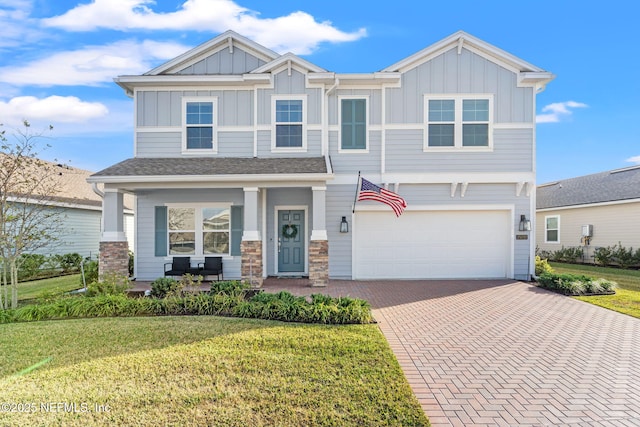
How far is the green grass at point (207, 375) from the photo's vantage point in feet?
11.9

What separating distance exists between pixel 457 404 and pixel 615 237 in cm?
1827

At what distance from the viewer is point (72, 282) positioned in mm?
12898

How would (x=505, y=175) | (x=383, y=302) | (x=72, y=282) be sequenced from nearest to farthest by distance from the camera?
(x=383, y=302), (x=505, y=175), (x=72, y=282)

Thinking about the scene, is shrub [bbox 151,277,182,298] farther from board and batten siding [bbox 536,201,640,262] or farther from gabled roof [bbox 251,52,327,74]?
board and batten siding [bbox 536,201,640,262]

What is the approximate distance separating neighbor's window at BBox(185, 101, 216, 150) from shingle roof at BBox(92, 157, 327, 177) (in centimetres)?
54

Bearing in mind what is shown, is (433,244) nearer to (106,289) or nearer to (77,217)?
(106,289)

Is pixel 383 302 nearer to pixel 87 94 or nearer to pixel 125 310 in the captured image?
pixel 125 310

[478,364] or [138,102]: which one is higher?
[138,102]

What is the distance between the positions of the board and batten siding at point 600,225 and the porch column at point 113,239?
67.8ft

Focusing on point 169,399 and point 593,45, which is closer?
point 169,399

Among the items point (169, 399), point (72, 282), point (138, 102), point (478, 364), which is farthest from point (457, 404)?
point (72, 282)

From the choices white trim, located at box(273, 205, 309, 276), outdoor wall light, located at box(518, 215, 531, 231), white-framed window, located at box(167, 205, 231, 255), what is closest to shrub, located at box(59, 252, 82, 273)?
white-framed window, located at box(167, 205, 231, 255)

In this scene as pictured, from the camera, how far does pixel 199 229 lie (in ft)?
39.7

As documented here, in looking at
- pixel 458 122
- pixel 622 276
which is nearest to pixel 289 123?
pixel 458 122
